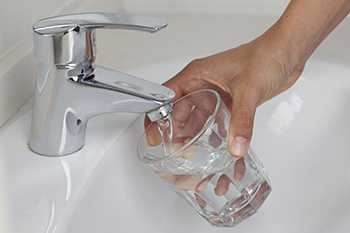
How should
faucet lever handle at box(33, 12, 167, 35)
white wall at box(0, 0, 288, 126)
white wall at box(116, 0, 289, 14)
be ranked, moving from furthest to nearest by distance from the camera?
white wall at box(116, 0, 289, 14) < white wall at box(0, 0, 288, 126) < faucet lever handle at box(33, 12, 167, 35)

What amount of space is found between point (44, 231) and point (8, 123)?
150 millimetres

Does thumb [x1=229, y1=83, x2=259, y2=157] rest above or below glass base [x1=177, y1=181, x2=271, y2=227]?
above

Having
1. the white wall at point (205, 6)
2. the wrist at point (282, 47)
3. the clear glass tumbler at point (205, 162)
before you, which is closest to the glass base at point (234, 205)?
the clear glass tumbler at point (205, 162)

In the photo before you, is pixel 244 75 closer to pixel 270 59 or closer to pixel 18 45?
pixel 270 59

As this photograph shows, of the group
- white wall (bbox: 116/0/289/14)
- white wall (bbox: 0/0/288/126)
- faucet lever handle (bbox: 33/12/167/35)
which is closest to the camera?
faucet lever handle (bbox: 33/12/167/35)

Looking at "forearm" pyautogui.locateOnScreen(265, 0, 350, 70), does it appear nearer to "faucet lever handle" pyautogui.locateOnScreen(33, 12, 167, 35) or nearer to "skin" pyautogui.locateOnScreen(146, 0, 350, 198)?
"skin" pyautogui.locateOnScreen(146, 0, 350, 198)

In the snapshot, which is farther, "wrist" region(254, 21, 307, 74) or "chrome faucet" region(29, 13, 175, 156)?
"wrist" region(254, 21, 307, 74)

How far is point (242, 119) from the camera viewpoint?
23.5 inches

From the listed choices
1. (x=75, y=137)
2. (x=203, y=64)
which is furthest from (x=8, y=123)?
(x=203, y=64)

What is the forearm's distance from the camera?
688mm

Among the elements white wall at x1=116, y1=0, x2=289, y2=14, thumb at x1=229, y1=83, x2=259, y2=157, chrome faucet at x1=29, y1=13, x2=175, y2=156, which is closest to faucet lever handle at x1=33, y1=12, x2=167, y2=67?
chrome faucet at x1=29, y1=13, x2=175, y2=156

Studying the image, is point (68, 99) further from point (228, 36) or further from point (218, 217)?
point (228, 36)

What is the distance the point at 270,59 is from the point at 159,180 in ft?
0.48

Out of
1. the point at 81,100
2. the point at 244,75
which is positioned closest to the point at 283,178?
the point at 244,75
